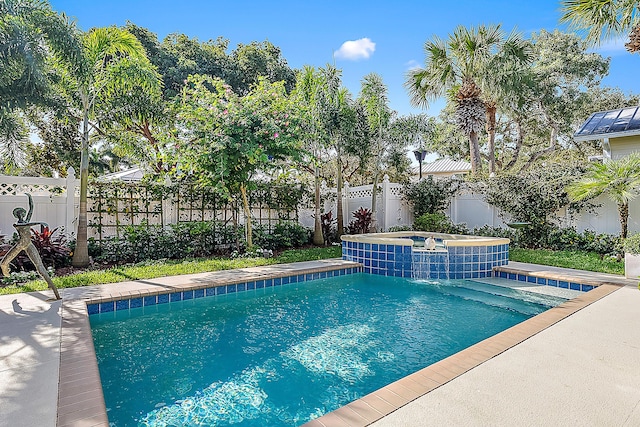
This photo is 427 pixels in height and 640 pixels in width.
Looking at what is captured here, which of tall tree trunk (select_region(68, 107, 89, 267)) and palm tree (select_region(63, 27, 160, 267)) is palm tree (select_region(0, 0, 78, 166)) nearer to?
palm tree (select_region(63, 27, 160, 267))

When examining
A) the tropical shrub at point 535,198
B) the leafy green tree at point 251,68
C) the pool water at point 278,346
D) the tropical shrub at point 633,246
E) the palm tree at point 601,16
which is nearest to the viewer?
the pool water at point 278,346

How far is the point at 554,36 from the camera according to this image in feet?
55.9

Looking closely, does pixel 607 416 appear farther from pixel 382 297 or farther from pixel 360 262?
pixel 360 262

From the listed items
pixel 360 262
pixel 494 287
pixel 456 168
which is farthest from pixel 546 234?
pixel 456 168

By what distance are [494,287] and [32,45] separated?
31.1 feet

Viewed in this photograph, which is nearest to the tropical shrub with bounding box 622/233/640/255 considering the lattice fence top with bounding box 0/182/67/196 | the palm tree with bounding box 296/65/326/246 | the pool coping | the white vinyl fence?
the pool coping

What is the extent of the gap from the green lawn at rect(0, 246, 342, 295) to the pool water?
4.95 feet

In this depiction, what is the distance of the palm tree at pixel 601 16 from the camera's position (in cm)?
706

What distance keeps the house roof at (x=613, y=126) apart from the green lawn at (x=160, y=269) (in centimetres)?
758

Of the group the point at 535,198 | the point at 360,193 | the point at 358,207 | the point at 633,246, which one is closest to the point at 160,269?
the point at 358,207

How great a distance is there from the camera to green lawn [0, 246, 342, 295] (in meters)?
6.08

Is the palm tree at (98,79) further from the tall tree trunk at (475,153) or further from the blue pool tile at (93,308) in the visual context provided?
the tall tree trunk at (475,153)

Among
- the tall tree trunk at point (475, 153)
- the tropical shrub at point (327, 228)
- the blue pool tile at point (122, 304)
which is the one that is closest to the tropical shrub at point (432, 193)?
the tall tree trunk at point (475, 153)

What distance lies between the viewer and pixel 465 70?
12266mm
